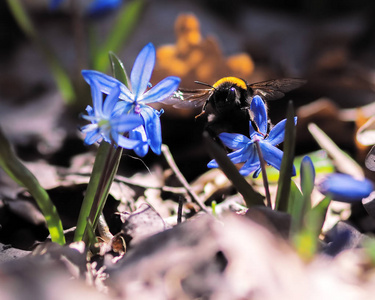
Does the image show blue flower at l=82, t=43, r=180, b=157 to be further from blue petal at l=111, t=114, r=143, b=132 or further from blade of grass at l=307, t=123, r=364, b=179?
blade of grass at l=307, t=123, r=364, b=179

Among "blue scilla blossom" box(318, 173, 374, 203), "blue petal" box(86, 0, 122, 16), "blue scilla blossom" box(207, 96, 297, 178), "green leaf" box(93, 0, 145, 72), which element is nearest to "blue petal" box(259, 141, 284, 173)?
"blue scilla blossom" box(207, 96, 297, 178)

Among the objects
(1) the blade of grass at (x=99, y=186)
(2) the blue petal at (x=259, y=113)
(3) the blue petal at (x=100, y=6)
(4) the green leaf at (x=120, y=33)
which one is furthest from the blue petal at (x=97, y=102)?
(3) the blue petal at (x=100, y=6)

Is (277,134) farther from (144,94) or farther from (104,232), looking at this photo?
(104,232)

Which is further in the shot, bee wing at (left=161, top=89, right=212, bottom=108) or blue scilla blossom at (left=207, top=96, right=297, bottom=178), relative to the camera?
bee wing at (left=161, top=89, right=212, bottom=108)

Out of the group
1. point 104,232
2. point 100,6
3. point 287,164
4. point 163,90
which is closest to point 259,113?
point 287,164

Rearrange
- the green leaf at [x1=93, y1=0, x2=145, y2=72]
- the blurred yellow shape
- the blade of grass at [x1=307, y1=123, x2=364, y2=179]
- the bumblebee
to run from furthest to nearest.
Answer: the green leaf at [x1=93, y1=0, x2=145, y2=72]
the blurred yellow shape
the blade of grass at [x1=307, y1=123, x2=364, y2=179]
the bumblebee
